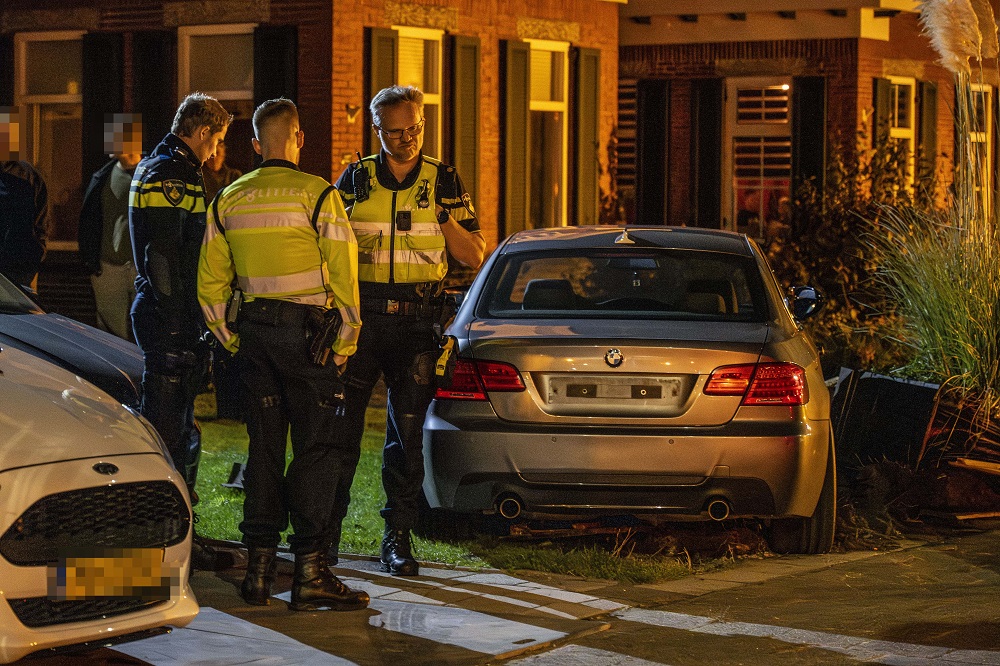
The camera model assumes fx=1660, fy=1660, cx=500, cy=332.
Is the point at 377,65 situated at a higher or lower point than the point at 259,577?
higher

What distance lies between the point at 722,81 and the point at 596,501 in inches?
569

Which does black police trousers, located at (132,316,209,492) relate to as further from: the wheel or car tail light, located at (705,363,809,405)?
the wheel

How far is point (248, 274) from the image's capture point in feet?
20.7

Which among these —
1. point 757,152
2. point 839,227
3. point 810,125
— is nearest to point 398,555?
point 839,227

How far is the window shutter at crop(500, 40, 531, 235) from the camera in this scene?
17.1m

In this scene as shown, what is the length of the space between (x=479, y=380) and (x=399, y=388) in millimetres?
347

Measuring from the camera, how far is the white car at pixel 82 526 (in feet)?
15.4

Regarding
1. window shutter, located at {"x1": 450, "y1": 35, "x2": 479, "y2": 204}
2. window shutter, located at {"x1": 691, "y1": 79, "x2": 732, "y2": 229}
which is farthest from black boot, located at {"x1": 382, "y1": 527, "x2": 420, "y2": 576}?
window shutter, located at {"x1": 691, "y1": 79, "x2": 732, "y2": 229}

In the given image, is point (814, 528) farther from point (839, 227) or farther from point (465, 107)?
point (839, 227)

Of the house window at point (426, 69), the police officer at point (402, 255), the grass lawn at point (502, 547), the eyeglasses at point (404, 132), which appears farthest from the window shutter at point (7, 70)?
the eyeglasses at point (404, 132)

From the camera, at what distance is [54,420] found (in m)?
5.04

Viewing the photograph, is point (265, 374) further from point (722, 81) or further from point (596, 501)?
point (722, 81)

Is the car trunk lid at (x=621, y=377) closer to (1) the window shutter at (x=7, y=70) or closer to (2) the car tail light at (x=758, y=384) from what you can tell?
(2) the car tail light at (x=758, y=384)

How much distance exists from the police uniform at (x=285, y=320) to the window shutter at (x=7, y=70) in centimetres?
1087
